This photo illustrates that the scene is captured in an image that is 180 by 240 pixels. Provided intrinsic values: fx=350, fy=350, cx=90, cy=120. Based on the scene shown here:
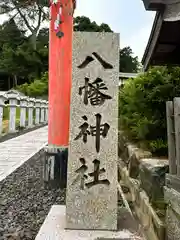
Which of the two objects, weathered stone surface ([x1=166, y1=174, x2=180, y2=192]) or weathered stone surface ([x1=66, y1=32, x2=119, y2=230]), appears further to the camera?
weathered stone surface ([x1=66, y1=32, x2=119, y2=230])

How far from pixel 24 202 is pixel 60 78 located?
204 cm

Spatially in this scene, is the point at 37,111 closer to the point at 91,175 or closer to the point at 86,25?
the point at 91,175

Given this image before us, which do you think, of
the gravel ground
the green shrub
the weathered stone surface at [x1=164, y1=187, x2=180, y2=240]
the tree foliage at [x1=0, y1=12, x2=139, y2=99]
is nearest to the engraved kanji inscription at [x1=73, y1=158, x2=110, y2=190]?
the weathered stone surface at [x1=164, y1=187, x2=180, y2=240]

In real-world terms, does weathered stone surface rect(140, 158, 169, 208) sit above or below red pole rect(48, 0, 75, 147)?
below

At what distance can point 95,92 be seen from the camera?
354cm

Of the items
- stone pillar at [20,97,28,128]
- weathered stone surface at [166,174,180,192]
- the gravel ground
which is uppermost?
stone pillar at [20,97,28,128]

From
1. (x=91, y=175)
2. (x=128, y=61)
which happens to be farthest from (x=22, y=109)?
(x=128, y=61)

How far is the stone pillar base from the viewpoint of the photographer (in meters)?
5.59

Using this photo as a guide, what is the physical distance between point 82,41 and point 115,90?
1.99 feet

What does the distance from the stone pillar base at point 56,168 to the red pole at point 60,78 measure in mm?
134

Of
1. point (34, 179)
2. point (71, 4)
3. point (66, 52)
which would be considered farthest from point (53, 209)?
point (71, 4)

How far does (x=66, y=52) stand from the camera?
572 cm

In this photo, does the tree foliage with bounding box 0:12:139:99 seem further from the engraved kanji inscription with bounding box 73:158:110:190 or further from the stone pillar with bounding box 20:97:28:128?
the engraved kanji inscription with bounding box 73:158:110:190

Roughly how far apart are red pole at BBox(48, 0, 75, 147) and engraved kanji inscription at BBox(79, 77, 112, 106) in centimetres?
213
